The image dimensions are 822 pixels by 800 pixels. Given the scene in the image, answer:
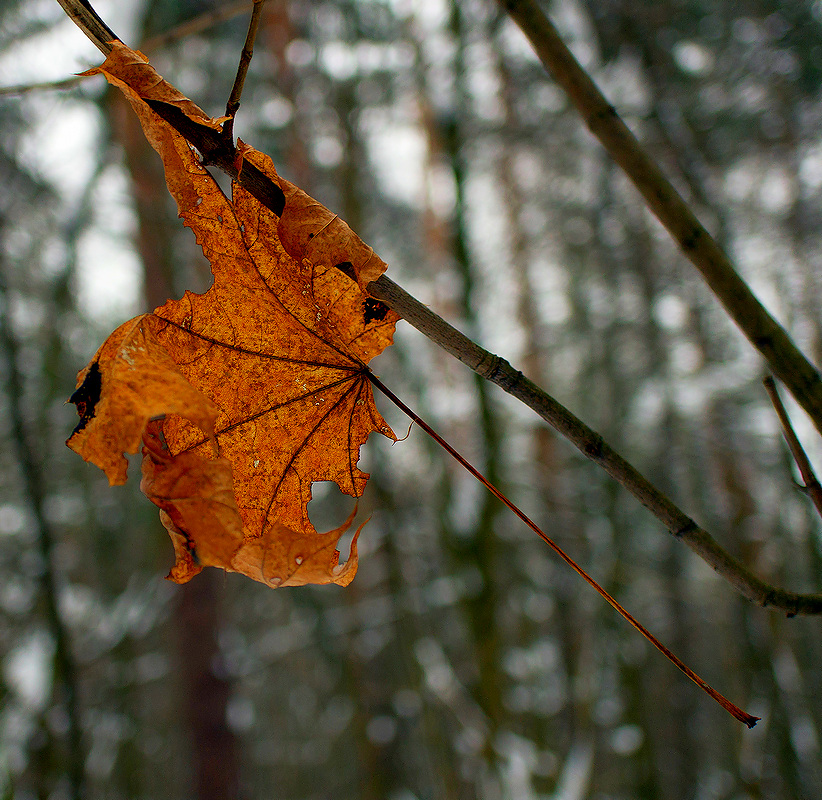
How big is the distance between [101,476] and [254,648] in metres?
2.55

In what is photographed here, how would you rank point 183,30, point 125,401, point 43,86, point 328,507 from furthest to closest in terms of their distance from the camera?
point 328,507
point 183,30
point 43,86
point 125,401

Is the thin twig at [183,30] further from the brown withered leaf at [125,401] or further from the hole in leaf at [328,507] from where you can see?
the hole in leaf at [328,507]

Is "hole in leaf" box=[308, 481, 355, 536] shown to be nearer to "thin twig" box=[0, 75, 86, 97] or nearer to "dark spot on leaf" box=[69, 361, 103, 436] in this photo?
"thin twig" box=[0, 75, 86, 97]

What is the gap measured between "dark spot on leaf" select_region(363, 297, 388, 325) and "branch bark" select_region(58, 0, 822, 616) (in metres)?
0.07

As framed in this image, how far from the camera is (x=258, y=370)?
0.50 meters

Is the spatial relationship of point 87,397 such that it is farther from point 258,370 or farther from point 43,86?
point 43,86

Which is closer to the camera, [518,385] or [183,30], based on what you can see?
[518,385]

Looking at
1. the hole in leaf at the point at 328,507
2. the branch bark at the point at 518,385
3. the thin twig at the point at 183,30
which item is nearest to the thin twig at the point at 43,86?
the thin twig at the point at 183,30

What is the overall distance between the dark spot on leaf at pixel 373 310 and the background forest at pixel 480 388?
2.36 meters

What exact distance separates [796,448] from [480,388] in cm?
259

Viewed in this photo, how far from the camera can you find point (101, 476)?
17.3 ft

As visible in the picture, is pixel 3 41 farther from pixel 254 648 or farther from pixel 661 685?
pixel 661 685

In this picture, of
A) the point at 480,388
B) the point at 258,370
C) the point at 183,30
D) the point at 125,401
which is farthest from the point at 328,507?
the point at 125,401

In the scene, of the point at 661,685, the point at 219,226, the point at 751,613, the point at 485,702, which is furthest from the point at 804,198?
the point at 661,685
